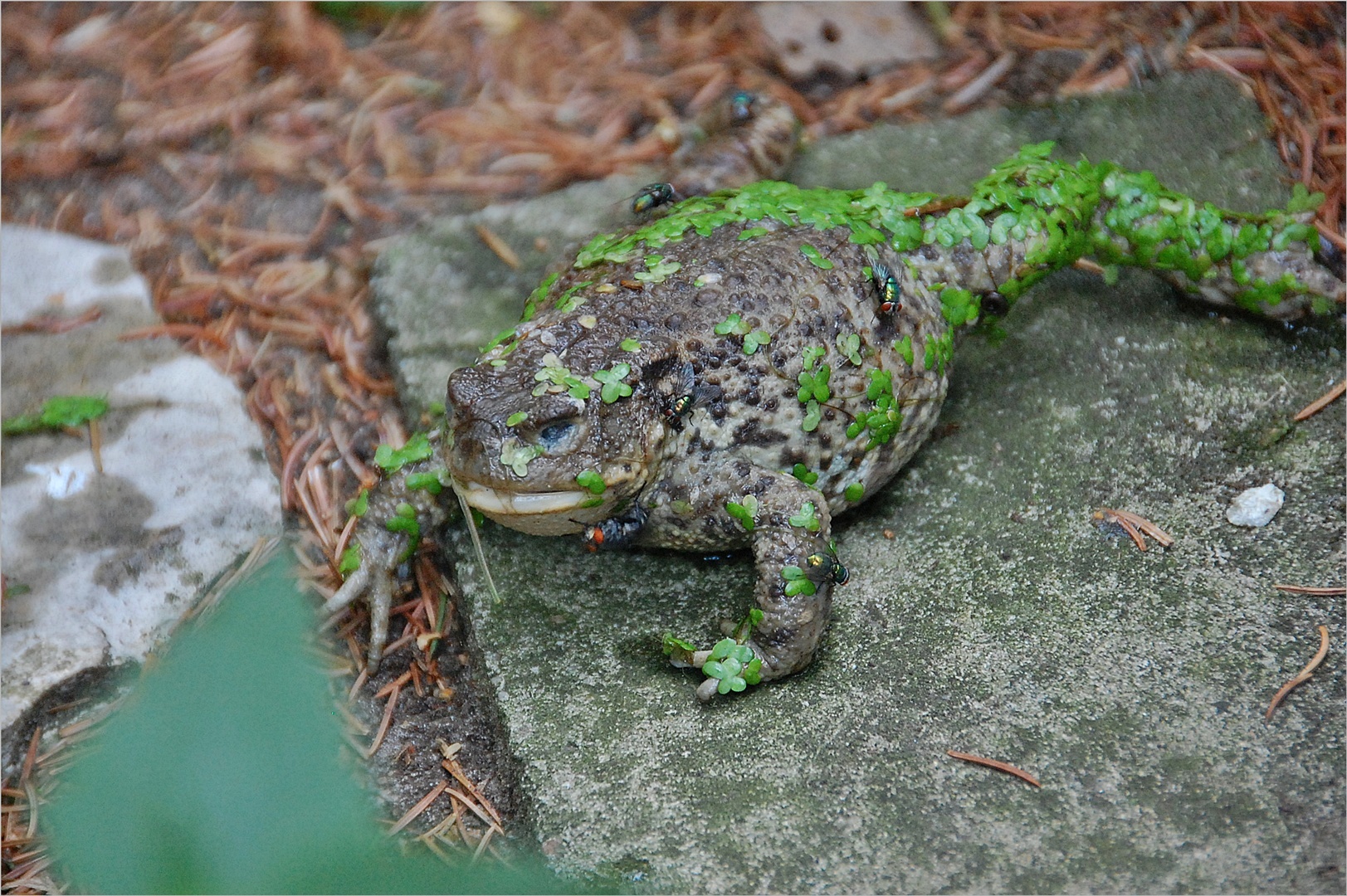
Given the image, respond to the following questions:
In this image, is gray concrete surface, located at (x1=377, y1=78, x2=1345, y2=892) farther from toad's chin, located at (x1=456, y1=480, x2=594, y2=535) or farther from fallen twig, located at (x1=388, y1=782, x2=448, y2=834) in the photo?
toad's chin, located at (x1=456, y1=480, x2=594, y2=535)

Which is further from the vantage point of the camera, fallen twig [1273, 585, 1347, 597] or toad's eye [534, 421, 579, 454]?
fallen twig [1273, 585, 1347, 597]

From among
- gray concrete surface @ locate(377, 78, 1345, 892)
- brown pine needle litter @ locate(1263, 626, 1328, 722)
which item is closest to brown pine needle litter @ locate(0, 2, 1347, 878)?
gray concrete surface @ locate(377, 78, 1345, 892)

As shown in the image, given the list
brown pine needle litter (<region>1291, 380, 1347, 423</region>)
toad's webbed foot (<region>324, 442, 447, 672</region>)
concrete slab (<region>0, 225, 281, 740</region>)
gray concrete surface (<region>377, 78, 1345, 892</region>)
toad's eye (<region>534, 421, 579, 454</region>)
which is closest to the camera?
gray concrete surface (<region>377, 78, 1345, 892</region>)

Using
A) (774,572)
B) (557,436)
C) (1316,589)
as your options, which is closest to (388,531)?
(557,436)

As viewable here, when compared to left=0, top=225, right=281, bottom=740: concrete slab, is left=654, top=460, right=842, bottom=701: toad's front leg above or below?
above

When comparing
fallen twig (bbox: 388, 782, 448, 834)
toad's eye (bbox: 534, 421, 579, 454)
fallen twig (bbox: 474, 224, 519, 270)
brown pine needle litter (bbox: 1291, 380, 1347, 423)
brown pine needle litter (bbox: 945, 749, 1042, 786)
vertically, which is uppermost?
toad's eye (bbox: 534, 421, 579, 454)

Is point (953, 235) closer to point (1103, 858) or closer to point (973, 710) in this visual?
point (973, 710)

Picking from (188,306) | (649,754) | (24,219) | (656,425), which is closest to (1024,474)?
(656,425)

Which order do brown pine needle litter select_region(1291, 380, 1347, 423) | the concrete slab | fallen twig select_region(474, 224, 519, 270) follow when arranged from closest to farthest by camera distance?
the concrete slab → brown pine needle litter select_region(1291, 380, 1347, 423) → fallen twig select_region(474, 224, 519, 270)
